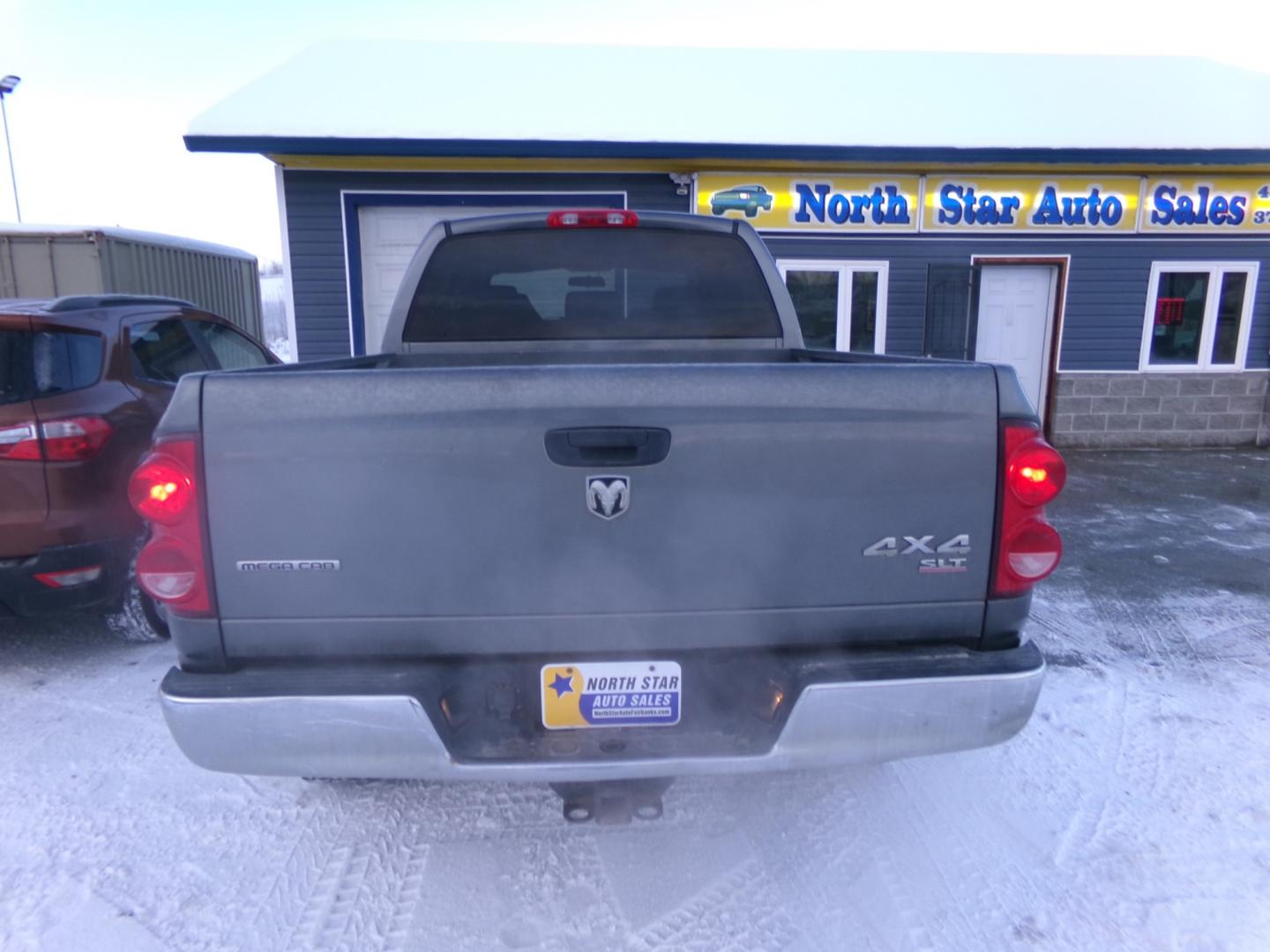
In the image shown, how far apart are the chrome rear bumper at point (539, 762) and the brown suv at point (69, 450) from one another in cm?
214

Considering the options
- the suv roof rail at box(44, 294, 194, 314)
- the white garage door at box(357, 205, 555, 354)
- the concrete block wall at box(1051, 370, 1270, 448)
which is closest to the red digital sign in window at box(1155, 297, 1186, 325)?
the concrete block wall at box(1051, 370, 1270, 448)

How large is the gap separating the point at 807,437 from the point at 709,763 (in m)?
0.85

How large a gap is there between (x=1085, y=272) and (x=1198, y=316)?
5.63 feet

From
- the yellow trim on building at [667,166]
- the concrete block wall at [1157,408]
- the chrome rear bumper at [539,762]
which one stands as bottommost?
the concrete block wall at [1157,408]

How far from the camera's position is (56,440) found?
3592 mm

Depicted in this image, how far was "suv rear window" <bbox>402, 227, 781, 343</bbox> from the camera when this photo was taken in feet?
11.2

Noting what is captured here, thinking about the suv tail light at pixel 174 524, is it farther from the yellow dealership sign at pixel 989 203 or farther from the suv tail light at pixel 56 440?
the yellow dealership sign at pixel 989 203

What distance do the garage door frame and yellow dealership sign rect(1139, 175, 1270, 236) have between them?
6421mm

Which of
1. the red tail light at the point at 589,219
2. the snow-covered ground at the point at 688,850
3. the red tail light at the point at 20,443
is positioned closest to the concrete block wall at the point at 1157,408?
the snow-covered ground at the point at 688,850

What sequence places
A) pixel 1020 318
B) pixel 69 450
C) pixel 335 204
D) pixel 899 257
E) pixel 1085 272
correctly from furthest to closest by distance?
pixel 1020 318 < pixel 1085 272 < pixel 899 257 < pixel 335 204 < pixel 69 450

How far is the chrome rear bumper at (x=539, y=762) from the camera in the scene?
1.95m

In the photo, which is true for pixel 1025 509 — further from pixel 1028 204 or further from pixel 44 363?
pixel 1028 204

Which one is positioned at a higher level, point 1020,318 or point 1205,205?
point 1205,205

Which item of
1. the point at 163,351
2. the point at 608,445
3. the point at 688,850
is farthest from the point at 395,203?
the point at 688,850
